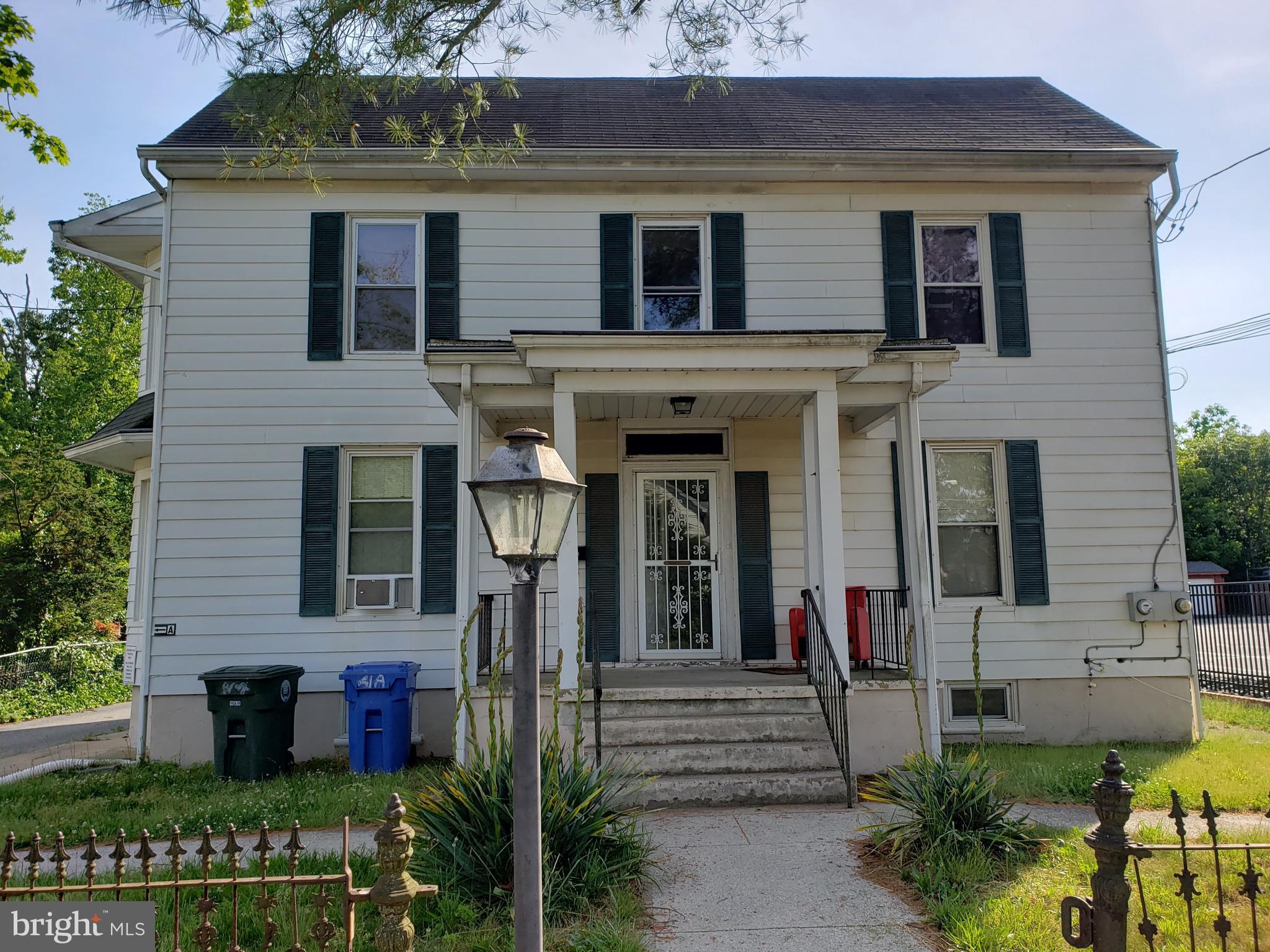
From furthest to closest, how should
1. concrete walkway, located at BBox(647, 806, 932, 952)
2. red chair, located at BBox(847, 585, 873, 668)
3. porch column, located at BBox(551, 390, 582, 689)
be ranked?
red chair, located at BBox(847, 585, 873, 668) → porch column, located at BBox(551, 390, 582, 689) → concrete walkway, located at BBox(647, 806, 932, 952)

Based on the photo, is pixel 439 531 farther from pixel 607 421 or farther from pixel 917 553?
pixel 917 553

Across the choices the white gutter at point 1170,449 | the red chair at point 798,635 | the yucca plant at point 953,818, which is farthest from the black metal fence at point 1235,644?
the yucca plant at point 953,818

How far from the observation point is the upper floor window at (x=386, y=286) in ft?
30.4

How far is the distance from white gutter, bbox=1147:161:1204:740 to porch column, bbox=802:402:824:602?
411 centimetres

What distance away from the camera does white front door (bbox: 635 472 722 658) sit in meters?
9.22

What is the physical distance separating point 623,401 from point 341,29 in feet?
12.2

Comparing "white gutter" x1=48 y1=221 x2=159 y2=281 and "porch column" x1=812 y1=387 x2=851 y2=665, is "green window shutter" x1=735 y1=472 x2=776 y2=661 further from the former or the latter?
"white gutter" x1=48 y1=221 x2=159 y2=281

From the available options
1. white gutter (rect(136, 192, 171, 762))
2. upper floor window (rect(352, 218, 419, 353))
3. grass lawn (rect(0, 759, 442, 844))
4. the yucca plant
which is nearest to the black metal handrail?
the yucca plant

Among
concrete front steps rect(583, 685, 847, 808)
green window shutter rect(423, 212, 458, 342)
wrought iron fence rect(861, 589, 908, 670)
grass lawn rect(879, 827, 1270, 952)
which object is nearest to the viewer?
grass lawn rect(879, 827, 1270, 952)

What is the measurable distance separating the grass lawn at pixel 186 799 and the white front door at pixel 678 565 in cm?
263

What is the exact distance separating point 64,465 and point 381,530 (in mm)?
13145

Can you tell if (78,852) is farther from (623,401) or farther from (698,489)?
(698,489)

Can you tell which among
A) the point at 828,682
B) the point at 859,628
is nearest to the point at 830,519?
the point at 828,682

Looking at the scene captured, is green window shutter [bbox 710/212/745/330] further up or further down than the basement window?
further up
